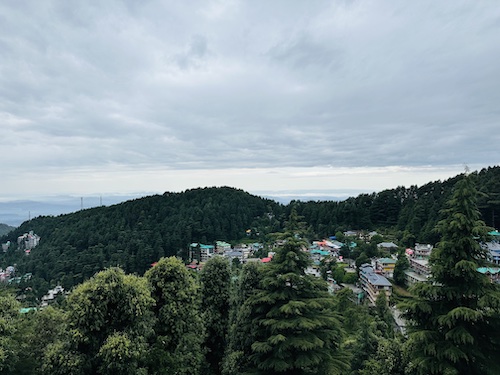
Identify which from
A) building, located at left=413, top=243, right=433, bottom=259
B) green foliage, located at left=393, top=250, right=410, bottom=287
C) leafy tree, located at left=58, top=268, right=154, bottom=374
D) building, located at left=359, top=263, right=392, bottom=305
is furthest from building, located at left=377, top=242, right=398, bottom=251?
leafy tree, located at left=58, top=268, right=154, bottom=374

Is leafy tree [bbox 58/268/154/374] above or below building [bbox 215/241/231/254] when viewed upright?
above

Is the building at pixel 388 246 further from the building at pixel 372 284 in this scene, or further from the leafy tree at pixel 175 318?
the leafy tree at pixel 175 318

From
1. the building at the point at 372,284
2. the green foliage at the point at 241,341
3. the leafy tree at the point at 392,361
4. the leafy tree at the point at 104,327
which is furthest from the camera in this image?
the building at the point at 372,284

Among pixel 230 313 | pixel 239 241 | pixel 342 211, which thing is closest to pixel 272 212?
pixel 239 241

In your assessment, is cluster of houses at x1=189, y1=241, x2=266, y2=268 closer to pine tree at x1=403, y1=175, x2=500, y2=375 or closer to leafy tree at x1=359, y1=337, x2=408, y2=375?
leafy tree at x1=359, y1=337, x2=408, y2=375

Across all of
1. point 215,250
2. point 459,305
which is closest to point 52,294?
point 215,250

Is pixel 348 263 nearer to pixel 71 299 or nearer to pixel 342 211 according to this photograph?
pixel 342 211

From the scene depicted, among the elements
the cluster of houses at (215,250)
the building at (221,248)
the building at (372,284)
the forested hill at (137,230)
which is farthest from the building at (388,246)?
the forested hill at (137,230)
